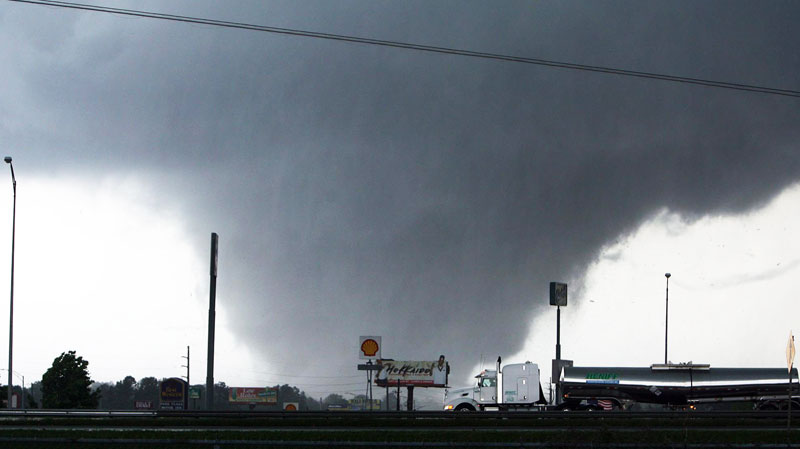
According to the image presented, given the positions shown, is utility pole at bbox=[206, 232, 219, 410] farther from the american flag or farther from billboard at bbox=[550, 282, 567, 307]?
billboard at bbox=[550, 282, 567, 307]

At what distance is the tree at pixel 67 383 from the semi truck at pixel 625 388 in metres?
41.4

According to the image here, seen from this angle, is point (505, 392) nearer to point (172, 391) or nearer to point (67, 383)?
point (67, 383)

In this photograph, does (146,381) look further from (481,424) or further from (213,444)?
(213,444)

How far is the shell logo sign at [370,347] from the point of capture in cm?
4258

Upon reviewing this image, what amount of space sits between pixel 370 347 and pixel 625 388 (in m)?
15.4

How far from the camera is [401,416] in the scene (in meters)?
34.1

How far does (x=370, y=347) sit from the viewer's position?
4275 cm

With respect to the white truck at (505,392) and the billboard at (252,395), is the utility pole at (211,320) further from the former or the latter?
the billboard at (252,395)

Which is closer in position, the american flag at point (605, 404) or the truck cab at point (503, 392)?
the truck cab at point (503, 392)

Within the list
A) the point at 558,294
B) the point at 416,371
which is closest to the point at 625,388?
the point at 558,294

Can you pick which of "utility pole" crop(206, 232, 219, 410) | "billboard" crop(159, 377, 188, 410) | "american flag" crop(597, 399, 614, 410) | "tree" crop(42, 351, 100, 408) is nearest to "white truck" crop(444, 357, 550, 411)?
"american flag" crop(597, 399, 614, 410)

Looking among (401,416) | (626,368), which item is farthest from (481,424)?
(626,368)

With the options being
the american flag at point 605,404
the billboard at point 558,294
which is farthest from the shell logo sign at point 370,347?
the billboard at point 558,294

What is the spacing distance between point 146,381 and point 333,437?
569 feet
